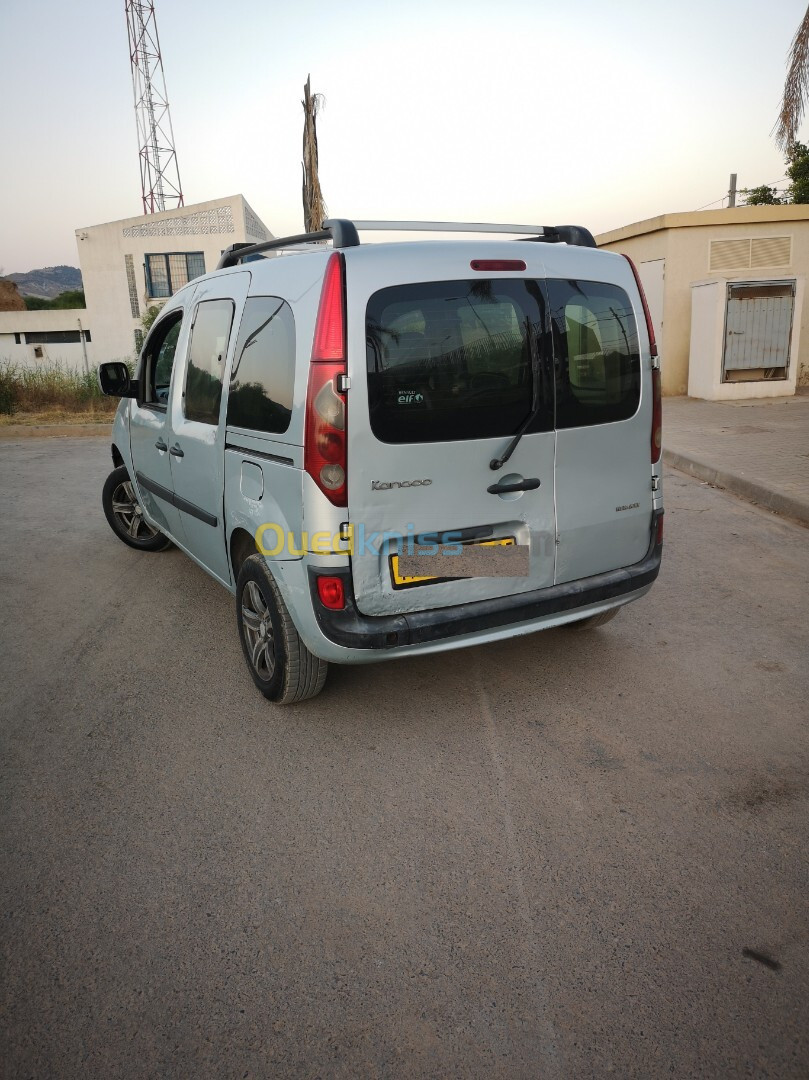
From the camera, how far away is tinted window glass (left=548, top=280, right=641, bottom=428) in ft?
10.5

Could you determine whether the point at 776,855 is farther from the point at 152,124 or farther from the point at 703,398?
the point at 152,124

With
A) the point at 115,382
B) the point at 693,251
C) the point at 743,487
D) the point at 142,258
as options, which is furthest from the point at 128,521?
the point at 142,258

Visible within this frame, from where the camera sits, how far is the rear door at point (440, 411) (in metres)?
2.87

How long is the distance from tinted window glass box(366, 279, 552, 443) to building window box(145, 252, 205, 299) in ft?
113

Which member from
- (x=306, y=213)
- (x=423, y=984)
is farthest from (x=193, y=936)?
(x=306, y=213)

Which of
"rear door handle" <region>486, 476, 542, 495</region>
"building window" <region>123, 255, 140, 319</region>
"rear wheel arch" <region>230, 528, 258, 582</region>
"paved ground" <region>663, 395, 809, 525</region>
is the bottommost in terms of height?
"paved ground" <region>663, 395, 809, 525</region>

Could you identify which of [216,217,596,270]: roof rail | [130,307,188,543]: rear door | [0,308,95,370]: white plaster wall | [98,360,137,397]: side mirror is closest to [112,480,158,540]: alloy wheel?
[130,307,188,543]: rear door

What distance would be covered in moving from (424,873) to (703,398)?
540 inches

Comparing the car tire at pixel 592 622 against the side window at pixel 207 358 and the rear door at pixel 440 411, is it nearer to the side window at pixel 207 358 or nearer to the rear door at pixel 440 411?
the rear door at pixel 440 411

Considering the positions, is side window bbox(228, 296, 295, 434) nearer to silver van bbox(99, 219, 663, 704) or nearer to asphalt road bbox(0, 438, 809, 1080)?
silver van bbox(99, 219, 663, 704)

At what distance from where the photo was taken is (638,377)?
3465mm

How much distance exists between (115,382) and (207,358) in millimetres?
1516

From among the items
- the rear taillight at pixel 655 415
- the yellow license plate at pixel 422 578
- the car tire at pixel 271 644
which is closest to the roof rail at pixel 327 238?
the yellow license plate at pixel 422 578

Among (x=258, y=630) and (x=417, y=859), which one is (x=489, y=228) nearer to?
(x=258, y=630)
